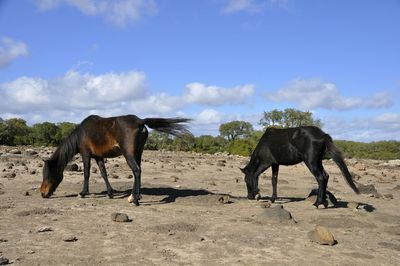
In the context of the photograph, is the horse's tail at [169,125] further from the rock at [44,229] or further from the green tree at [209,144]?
the green tree at [209,144]

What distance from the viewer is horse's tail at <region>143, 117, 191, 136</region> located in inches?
433

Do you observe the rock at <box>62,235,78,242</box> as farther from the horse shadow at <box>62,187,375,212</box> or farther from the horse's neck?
the horse's neck

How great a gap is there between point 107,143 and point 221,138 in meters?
46.3

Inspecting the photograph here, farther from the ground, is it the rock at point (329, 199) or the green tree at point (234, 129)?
the green tree at point (234, 129)

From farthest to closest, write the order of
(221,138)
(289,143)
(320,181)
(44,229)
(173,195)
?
(221,138) → (173,195) → (289,143) → (320,181) → (44,229)

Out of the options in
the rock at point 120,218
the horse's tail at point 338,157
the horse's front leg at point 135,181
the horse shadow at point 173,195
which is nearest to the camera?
the rock at point 120,218

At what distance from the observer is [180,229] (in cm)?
799

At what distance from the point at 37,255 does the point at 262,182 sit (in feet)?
40.7

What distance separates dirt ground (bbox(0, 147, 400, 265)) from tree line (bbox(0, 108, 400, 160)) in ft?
48.2

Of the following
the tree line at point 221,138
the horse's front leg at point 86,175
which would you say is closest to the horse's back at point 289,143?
the horse's front leg at point 86,175

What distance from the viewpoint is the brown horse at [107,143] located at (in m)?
10.5

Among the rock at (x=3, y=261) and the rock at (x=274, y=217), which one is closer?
the rock at (x=3, y=261)

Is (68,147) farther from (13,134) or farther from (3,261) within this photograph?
(13,134)

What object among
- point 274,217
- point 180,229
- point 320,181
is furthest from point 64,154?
point 320,181
